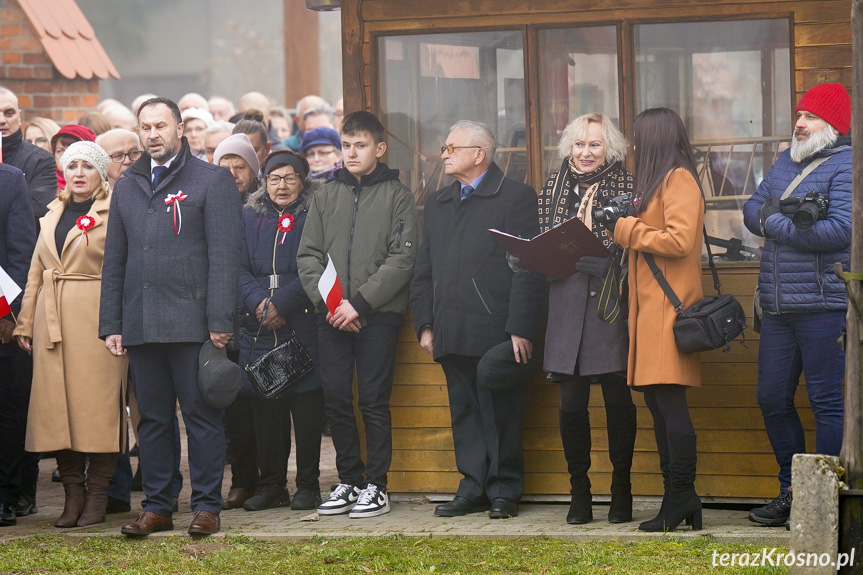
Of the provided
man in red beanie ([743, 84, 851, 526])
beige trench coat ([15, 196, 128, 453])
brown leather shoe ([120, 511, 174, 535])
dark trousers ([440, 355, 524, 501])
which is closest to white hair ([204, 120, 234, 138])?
beige trench coat ([15, 196, 128, 453])

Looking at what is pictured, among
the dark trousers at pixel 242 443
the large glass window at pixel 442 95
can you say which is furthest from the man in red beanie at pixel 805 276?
the dark trousers at pixel 242 443

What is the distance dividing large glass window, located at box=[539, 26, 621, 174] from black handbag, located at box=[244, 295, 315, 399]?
157 cm

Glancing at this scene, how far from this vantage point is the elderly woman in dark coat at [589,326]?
638 cm

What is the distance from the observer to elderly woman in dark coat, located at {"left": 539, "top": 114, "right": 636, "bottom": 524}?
6375 millimetres

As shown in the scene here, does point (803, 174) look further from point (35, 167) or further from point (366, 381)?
point (35, 167)

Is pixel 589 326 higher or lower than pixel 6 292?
lower

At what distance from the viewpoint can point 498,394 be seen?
687cm

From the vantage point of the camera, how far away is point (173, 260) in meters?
6.59

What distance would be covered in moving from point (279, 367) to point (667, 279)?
2.07 metres

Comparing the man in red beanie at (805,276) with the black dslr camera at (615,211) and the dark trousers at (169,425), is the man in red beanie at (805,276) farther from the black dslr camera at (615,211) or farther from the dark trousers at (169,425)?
the dark trousers at (169,425)

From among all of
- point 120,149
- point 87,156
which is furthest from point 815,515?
point 120,149

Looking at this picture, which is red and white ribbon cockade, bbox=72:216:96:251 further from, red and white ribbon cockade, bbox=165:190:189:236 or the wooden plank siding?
the wooden plank siding

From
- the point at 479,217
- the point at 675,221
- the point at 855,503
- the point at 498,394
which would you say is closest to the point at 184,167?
the point at 479,217

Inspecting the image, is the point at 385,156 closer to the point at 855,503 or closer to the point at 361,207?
the point at 361,207
